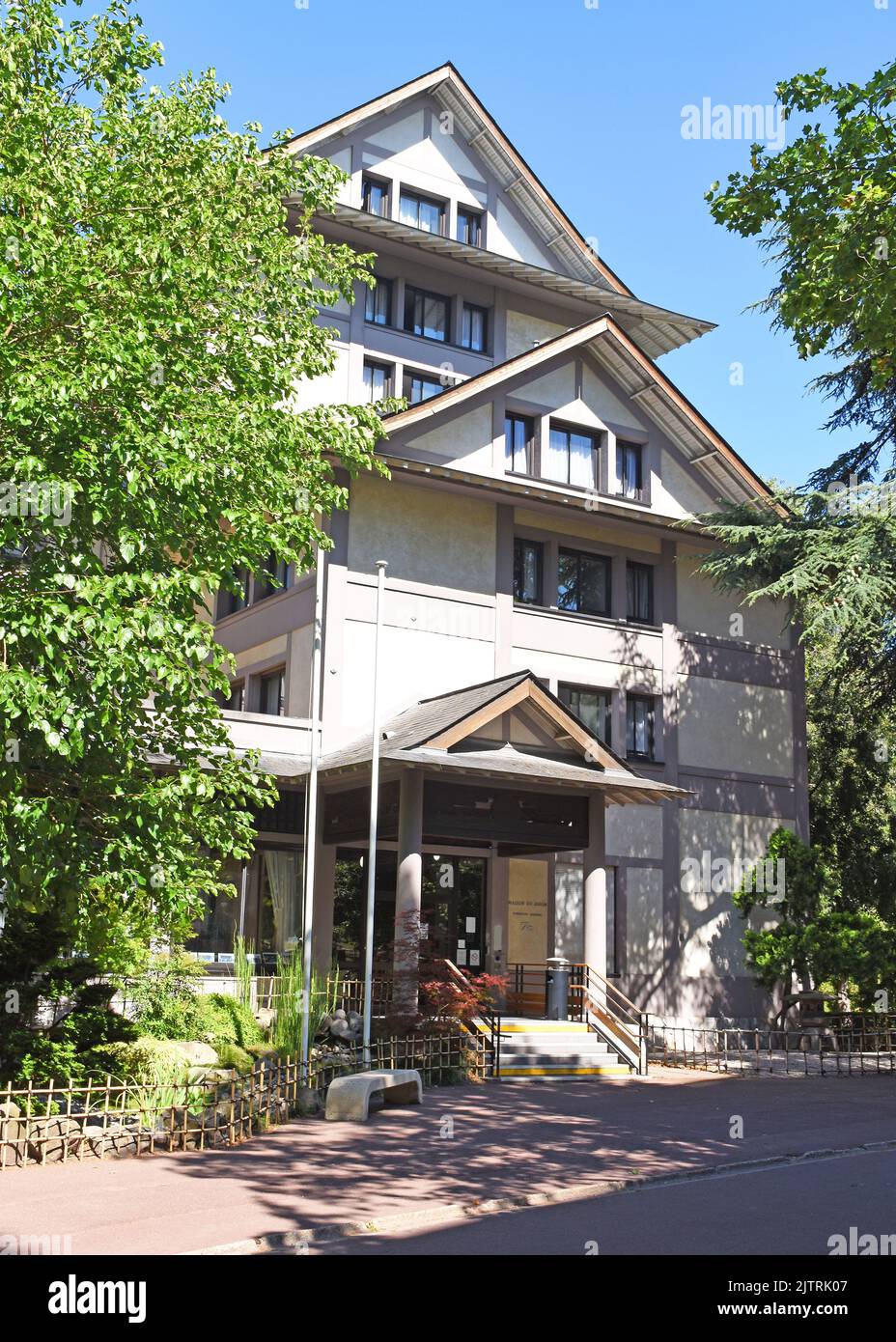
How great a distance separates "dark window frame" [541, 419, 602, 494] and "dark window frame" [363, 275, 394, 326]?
15.6 feet

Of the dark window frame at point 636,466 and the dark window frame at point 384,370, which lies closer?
the dark window frame at point 636,466

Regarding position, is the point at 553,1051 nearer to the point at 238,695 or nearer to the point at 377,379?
the point at 238,695

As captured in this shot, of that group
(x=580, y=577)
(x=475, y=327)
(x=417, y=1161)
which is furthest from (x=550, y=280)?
(x=417, y=1161)

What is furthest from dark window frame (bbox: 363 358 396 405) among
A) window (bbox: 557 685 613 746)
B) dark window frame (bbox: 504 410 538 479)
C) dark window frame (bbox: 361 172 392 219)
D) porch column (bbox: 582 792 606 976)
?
porch column (bbox: 582 792 606 976)

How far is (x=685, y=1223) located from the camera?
9094mm

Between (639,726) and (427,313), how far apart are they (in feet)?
35.6

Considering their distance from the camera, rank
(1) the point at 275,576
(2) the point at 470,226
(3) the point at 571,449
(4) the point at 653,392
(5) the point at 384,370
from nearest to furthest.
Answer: (1) the point at 275,576, (3) the point at 571,449, (4) the point at 653,392, (5) the point at 384,370, (2) the point at 470,226

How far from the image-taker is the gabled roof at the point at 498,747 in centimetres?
2034

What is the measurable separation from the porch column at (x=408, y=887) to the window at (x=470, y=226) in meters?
16.6

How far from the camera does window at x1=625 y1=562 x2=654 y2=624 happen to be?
2845 cm

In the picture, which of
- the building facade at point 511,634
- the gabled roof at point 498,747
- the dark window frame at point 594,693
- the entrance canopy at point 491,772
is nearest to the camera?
the gabled roof at point 498,747

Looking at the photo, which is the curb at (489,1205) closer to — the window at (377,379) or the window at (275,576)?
the window at (275,576)
